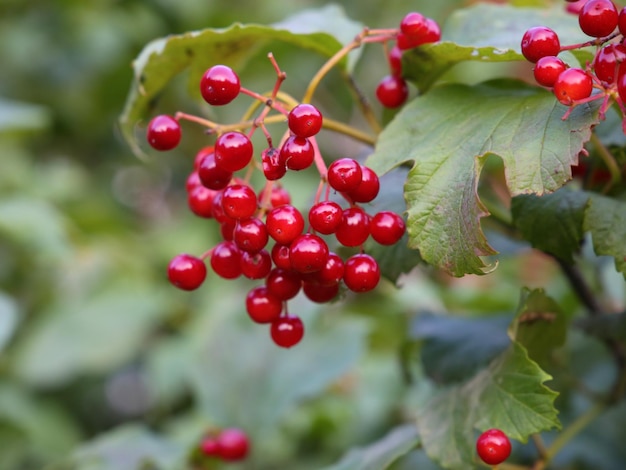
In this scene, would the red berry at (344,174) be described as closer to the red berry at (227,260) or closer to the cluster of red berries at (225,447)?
the red berry at (227,260)

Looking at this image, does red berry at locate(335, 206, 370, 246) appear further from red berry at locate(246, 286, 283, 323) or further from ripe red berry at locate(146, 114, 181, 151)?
ripe red berry at locate(146, 114, 181, 151)

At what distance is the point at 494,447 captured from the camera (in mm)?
792

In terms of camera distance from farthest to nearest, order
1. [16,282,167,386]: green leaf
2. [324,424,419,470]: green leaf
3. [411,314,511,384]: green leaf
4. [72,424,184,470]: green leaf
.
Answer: [16,282,167,386]: green leaf → [72,424,184,470]: green leaf → [411,314,511,384]: green leaf → [324,424,419,470]: green leaf

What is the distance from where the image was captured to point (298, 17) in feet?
3.55

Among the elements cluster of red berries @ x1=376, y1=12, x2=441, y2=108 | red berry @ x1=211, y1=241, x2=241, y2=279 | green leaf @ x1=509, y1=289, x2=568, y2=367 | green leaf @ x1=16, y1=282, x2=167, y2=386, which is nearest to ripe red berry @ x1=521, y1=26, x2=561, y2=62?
cluster of red berries @ x1=376, y1=12, x2=441, y2=108

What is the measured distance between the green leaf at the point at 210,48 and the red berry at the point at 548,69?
31 centimetres

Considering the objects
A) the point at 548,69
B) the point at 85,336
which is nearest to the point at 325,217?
the point at 548,69

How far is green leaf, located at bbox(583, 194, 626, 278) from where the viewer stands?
76cm

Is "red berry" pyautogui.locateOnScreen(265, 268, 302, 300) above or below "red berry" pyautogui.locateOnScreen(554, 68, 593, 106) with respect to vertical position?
below

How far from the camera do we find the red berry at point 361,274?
0.79 m

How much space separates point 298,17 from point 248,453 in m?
0.78

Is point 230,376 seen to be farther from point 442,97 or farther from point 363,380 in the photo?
point 442,97

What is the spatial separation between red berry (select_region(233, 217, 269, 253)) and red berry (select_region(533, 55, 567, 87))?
0.31 meters

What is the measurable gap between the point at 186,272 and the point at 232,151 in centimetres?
19
